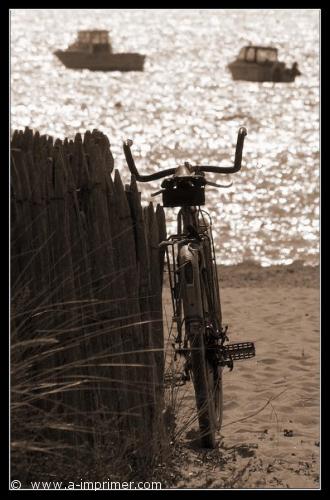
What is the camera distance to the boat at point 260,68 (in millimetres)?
59906

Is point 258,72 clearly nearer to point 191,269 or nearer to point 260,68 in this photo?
point 260,68

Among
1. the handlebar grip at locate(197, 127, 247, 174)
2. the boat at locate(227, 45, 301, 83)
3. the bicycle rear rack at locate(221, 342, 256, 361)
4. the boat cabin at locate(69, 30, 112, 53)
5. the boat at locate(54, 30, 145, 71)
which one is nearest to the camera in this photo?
the bicycle rear rack at locate(221, 342, 256, 361)

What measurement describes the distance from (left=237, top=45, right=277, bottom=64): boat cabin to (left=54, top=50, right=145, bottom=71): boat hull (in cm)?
707

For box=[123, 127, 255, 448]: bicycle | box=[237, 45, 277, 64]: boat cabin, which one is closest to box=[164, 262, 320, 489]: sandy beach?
box=[123, 127, 255, 448]: bicycle

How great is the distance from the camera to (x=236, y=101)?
57.7 m

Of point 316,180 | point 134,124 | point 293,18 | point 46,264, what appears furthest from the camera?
point 293,18

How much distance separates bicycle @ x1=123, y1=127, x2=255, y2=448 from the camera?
18.2 feet

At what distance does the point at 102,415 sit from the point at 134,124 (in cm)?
4232

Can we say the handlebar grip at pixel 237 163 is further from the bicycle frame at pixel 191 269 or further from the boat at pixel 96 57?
the boat at pixel 96 57

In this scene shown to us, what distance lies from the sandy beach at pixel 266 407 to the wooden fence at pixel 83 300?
13.4 inches

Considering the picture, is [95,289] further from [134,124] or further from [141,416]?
[134,124]

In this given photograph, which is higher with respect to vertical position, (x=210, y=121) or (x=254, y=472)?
(x=210, y=121)

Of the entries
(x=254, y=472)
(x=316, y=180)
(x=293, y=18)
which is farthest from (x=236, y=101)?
(x=293, y=18)

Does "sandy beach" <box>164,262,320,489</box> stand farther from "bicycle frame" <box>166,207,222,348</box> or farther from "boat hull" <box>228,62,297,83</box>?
"boat hull" <box>228,62,297,83</box>
